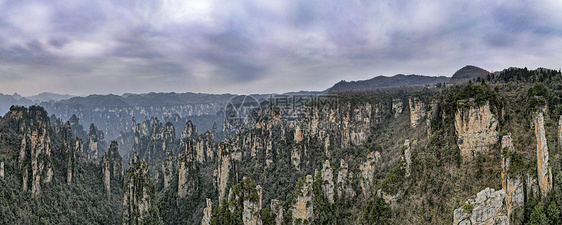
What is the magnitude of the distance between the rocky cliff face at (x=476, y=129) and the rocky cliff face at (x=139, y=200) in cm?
5088

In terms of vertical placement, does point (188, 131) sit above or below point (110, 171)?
above

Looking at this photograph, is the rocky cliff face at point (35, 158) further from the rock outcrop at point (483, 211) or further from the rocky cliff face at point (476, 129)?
the rocky cliff face at point (476, 129)

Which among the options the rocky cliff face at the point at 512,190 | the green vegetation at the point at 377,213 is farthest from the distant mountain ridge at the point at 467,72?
the rocky cliff face at the point at 512,190

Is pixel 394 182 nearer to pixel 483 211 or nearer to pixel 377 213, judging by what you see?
pixel 377 213

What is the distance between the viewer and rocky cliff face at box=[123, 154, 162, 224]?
46.2m

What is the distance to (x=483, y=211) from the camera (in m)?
18.7

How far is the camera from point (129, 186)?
1892 inches

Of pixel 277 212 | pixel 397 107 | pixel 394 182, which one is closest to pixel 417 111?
pixel 397 107

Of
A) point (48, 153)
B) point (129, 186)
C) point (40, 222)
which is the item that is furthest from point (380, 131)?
point (48, 153)

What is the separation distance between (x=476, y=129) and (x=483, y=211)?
1210cm

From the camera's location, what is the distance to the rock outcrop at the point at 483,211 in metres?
18.4

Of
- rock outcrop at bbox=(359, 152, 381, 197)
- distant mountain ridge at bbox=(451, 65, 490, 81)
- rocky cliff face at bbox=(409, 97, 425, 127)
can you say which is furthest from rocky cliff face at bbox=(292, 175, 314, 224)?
distant mountain ridge at bbox=(451, 65, 490, 81)

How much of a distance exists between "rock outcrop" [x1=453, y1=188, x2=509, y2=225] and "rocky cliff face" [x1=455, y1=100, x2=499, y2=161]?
29.4 ft

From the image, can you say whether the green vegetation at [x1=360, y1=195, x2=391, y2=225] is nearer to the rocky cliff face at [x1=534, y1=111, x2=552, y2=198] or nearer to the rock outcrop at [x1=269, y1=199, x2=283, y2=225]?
the rock outcrop at [x1=269, y1=199, x2=283, y2=225]
